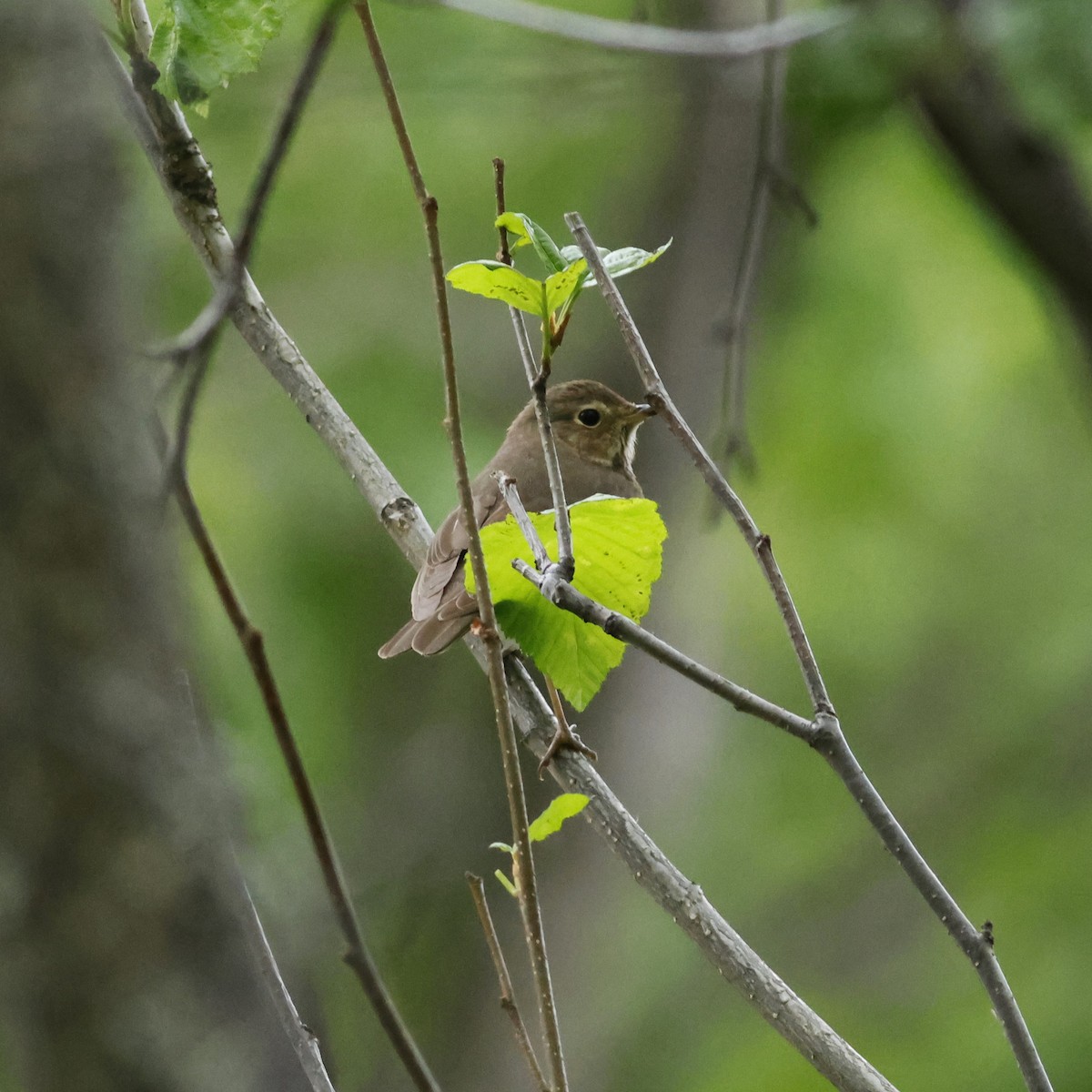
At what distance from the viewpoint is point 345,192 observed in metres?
9.77

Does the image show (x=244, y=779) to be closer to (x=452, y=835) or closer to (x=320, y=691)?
(x=452, y=835)

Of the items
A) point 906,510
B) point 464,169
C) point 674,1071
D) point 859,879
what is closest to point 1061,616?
point 906,510

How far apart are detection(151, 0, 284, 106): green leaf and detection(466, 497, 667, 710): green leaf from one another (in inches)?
41.8

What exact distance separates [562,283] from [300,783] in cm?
131

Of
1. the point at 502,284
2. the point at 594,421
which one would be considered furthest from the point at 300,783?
the point at 594,421

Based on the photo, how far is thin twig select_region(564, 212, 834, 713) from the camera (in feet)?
8.30

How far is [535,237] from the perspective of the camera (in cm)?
269

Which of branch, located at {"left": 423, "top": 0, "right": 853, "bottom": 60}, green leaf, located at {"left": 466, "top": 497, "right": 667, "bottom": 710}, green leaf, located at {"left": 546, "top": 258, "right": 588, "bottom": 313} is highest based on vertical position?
branch, located at {"left": 423, "top": 0, "right": 853, "bottom": 60}

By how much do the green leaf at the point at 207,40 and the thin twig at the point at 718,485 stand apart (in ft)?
2.55

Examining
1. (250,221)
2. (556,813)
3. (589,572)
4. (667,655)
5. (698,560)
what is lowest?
(698,560)

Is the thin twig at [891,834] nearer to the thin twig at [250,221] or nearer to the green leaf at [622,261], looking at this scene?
the green leaf at [622,261]

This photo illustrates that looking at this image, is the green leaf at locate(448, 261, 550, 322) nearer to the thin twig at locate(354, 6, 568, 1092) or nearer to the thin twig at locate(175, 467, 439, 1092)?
the thin twig at locate(354, 6, 568, 1092)

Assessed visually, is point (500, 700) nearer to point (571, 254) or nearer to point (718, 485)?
point (718, 485)

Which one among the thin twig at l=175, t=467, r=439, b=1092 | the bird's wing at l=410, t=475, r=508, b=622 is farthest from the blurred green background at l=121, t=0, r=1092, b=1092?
the thin twig at l=175, t=467, r=439, b=1092
